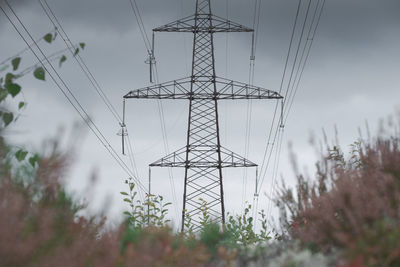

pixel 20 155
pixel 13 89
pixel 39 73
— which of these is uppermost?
pixel 39 73

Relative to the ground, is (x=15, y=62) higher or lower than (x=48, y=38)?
lower

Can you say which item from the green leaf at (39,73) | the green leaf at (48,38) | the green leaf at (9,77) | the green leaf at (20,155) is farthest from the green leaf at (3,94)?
the green leaf at (48,38)

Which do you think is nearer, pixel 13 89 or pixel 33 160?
pixel 33 160

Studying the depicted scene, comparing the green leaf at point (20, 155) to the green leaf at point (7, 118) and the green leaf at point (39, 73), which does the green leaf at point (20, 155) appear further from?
the green leaf at point (39, 73)

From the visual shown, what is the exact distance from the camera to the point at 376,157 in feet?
15.9

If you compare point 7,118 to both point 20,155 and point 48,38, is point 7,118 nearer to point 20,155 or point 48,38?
point 20,155

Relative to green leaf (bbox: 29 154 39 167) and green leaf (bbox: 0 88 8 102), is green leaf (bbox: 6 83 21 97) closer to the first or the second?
green leaf (bbox: 0 88 8 102)

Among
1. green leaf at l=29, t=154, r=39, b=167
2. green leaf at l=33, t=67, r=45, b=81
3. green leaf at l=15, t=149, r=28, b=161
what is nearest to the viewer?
green leaf at l=29, t=154, r=39, b=167

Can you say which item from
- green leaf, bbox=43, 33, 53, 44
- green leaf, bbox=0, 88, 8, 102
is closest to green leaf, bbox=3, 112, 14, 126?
green leaf, bbox=0, 88, 8, 102

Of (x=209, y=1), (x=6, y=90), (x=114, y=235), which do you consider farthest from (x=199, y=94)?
(x=114, y=235)

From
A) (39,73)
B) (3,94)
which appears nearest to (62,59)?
(39,73)

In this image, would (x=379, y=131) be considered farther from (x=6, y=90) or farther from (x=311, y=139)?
(x=6, y=90)

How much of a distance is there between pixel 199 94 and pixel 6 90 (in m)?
8.33

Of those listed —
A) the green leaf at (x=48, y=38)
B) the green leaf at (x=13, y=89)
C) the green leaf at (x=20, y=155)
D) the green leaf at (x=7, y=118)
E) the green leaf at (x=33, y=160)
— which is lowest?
the green leaf at (x=33, y=160)
